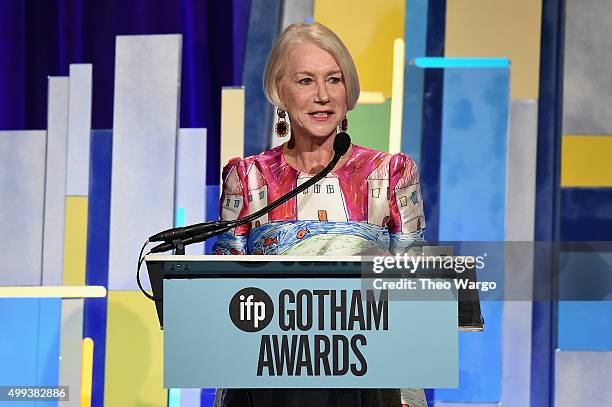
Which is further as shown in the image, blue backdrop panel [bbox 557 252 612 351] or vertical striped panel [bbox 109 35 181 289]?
vertical striped panel [bbox 109 35 181 289]

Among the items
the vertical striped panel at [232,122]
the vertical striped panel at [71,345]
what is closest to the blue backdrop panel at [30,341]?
the vertical striped panel at [71,345]

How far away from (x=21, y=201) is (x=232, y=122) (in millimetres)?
873

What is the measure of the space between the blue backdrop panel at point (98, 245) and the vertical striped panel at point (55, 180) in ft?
0.35

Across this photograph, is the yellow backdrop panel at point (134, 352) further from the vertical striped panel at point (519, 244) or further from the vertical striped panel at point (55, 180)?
the vertical striped panel at point (519, 244)

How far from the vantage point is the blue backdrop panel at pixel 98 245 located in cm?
335

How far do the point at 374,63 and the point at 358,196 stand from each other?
1.42 m

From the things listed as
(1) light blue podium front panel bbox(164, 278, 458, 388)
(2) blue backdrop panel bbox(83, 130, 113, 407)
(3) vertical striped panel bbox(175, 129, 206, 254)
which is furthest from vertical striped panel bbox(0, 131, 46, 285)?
(1) light blue podium front panel bbox(164, 278, 458, 388)

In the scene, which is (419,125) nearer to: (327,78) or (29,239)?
(327,78)

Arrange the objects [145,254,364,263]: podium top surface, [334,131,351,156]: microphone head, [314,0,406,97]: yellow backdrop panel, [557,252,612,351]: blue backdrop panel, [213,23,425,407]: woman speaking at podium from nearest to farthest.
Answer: [145,254,364,263]: podium top surface < [334,131,351,156]: microphone head < [213,23,425,407]: woman speaking at podium < [557,252,612,351]: blue backdrop panel < [314,0,406,97]: yellow backdrop panel

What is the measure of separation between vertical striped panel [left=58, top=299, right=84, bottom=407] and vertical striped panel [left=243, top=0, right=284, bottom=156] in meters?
0.79

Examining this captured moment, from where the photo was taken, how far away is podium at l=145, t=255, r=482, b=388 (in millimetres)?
1387

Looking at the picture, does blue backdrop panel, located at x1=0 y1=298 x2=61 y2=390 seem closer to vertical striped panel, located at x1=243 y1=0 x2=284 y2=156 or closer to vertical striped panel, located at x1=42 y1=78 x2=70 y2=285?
vertical striped panel, located at x1=42 y1=78 x2=70 y2=285

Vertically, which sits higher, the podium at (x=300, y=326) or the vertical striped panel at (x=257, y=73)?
the vertical striped panel at (x=257, y=73)

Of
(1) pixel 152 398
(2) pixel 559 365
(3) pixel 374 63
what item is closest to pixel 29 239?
(1) pixel 152 398
